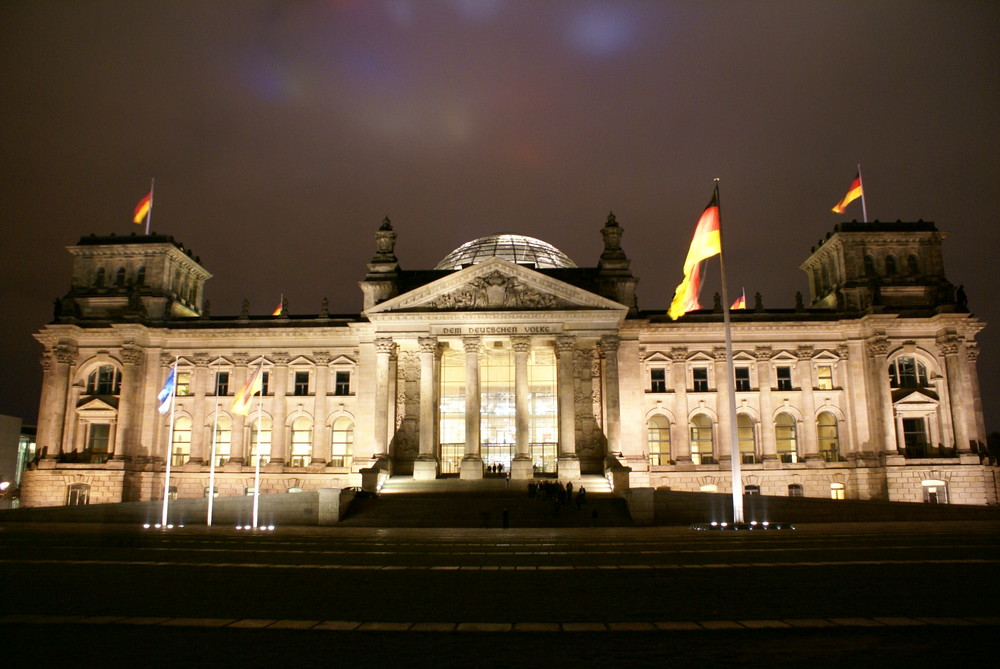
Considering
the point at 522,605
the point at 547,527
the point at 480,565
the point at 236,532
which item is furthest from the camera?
the point at 547,527

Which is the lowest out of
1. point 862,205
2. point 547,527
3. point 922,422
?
point 547,527

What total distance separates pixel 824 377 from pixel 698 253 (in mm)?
35810

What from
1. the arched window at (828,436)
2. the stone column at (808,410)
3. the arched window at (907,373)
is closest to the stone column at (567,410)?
the stone column at (808,410)

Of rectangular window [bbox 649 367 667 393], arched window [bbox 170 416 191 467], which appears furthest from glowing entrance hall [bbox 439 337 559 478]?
arched window [bbox 170 416 191 467]

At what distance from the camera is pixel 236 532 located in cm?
3547

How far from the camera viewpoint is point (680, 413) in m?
66.1

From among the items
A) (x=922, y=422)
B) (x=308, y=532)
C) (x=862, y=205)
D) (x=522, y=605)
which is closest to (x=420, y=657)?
(x=522, y=605)

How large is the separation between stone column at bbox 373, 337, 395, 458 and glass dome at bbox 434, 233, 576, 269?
58.7 ft

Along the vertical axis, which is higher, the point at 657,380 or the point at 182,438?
the point at 657,380

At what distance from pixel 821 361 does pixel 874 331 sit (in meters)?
4.81

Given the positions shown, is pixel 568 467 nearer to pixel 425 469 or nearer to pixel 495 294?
pixel 425 469

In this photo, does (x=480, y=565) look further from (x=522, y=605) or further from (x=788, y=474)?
(x=788, y=474)

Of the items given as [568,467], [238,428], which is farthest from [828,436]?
[238,428]

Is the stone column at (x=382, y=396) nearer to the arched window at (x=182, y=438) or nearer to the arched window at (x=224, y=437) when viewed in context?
the arched window at (x=224, y=437)
